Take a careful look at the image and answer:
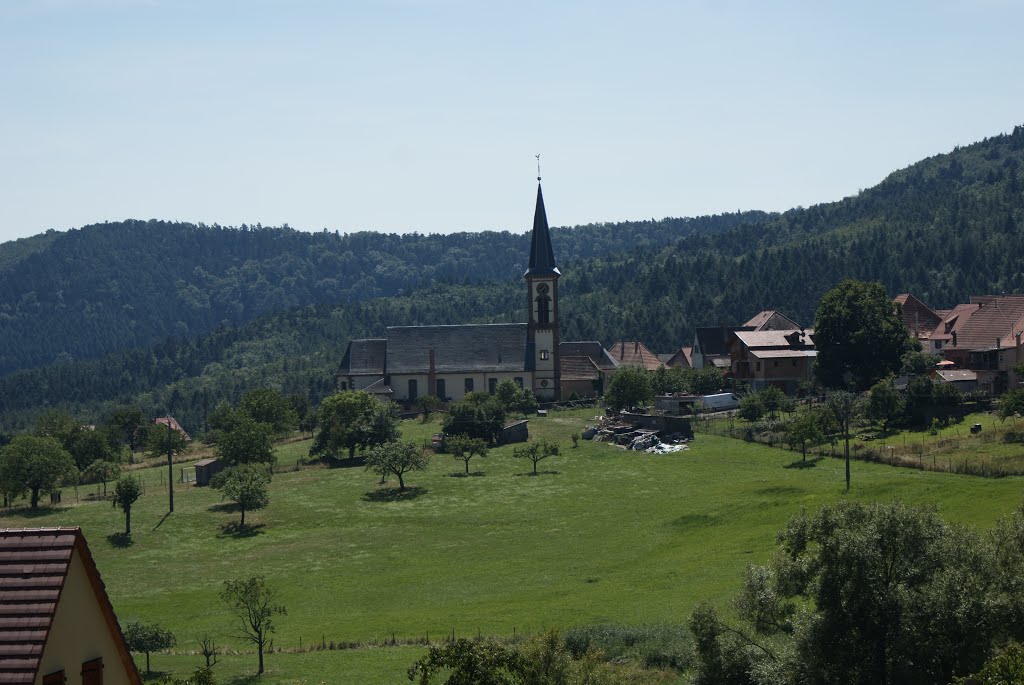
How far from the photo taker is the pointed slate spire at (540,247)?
4277 inches

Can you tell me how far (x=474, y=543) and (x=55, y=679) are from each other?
49.1 meters

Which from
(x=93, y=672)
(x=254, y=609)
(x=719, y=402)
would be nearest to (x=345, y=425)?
(x=719, y=402)

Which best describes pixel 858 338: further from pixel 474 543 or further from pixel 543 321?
pixel 474 543

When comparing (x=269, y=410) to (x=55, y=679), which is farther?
(x=269, y=410)

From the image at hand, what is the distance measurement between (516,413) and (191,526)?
36981 millimetres

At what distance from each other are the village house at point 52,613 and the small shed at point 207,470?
2813 inches

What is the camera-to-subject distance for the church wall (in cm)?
10894

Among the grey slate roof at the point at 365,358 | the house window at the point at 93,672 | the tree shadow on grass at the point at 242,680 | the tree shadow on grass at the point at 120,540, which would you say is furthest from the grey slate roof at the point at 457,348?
the house window at the point at 93,672

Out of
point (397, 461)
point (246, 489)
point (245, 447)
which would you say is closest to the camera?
point (246, 489)

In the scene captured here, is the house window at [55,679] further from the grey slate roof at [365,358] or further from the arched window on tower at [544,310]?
the grey slate roof at [365,358]

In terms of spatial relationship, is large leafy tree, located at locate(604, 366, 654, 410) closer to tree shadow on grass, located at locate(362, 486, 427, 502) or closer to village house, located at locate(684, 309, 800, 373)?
village house, located at locate(684, 309, 800, 373)

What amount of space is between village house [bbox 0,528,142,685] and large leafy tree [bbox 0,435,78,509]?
214ft

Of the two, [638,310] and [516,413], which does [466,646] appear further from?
[638,310]

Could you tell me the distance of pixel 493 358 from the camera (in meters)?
110
